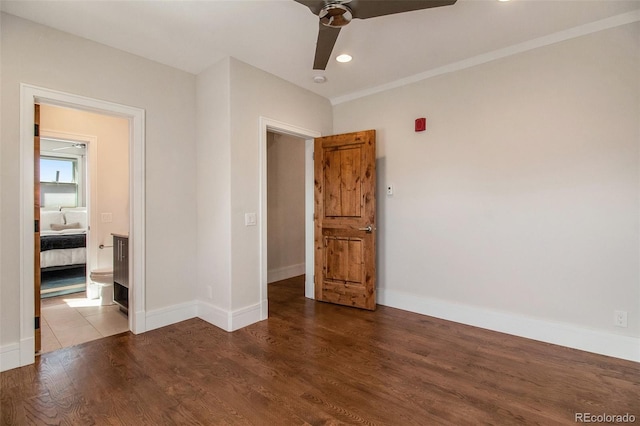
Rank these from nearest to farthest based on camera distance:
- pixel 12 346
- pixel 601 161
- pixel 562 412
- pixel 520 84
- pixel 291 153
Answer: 1. pixel 562 412
2. pixel 12 346
3. pixel 601 161
4. pixel 520 84
5. pixel 291 153

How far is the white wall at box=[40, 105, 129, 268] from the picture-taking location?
4117 millimetres

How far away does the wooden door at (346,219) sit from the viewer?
364 cm

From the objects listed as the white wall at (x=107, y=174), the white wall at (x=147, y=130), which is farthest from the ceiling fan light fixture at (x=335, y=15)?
the white wall at (x=107, y=174)

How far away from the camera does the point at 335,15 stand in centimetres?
195

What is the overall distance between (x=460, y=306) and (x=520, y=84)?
7.45 feet

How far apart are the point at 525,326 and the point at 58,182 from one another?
29.9ft

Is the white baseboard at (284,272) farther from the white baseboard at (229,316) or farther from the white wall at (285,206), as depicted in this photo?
the white baseboard at (229,316)

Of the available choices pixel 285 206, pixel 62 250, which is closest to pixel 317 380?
pixel 285 206

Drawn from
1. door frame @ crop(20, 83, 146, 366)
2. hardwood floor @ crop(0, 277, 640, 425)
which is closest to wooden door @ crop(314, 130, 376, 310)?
hardwood floor @ crop(0, 277, 640, 425)

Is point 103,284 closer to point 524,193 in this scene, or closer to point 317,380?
point 317,380

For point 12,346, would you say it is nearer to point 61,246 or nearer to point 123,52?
point 123,52

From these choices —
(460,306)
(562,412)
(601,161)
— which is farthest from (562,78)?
(562,412)

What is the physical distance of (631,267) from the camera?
2.45 m

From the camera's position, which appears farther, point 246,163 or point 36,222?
point 246,163
